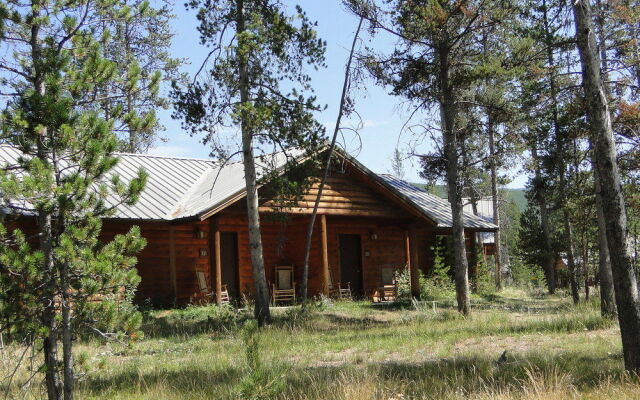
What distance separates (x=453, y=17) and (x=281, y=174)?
17.8ft

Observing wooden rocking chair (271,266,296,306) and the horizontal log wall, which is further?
wooden rocking chair (271,266,296,306)

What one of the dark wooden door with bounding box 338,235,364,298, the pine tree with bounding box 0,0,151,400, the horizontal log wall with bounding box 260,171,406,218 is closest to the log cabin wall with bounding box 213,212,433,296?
the dark wooden door with bounding box 338,235,364,298

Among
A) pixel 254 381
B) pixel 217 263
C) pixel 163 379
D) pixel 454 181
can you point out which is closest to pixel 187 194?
pixel 217 263

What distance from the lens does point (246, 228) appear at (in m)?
19.5

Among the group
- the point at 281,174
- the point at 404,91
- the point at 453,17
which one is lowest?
the point at 281,174

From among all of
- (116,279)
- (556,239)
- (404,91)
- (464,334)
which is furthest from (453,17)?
(556,239)

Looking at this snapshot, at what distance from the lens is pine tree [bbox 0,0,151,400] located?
18.1 ft

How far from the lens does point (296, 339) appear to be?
11547 mm

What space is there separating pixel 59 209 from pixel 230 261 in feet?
45.7

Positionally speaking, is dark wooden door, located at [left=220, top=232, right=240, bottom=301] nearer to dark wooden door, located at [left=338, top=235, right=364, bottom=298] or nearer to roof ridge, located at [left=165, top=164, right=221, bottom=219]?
roof ridge, located at [left=165, top=164, right=221, bottom=219]

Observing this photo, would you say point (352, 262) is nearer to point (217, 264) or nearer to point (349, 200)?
point (349, 200)

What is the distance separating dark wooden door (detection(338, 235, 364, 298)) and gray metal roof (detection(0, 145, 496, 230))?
9.37 ft

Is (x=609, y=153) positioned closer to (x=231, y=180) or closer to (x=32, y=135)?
(x=32, y=135)

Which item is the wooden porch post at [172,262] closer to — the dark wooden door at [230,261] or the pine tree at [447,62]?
the dark wooden door at [230,261]
